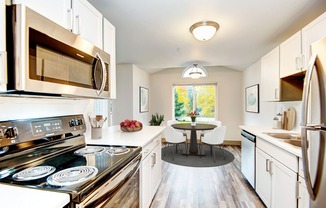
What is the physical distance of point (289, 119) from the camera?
2.62 m

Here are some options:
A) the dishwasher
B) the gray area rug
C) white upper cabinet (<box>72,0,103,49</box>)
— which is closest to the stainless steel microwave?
white upper cabinet (<box>72,0,103,49</box>)

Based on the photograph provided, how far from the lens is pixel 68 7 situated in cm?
123

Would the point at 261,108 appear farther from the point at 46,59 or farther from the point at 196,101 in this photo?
the point at 46,59

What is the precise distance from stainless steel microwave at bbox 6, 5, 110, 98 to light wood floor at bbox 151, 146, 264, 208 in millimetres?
1816

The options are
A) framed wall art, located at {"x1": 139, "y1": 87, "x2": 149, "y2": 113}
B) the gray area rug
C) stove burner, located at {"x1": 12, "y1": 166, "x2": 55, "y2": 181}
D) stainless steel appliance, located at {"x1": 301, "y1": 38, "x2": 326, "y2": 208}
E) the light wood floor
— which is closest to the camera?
stove burner, located at {"x1": 12, "y1": 166, "x2": 55, "y2": 181}

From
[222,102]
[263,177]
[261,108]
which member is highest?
[222,102]

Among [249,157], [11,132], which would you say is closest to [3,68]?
[11,132]

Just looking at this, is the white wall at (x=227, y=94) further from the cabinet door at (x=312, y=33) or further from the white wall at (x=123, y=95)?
the cabinet door at (x=312, y=33)

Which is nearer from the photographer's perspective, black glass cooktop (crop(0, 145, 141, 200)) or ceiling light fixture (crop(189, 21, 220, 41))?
black glass cooktop (crop(0, 145, 141, 200))

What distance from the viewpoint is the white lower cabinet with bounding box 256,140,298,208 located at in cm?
158

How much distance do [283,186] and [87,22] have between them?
2.28 metres

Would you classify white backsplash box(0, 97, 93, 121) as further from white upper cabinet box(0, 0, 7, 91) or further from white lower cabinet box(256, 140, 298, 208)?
white lower cabinet box(256, 140, 298, 208)

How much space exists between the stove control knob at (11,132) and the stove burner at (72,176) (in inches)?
14.7

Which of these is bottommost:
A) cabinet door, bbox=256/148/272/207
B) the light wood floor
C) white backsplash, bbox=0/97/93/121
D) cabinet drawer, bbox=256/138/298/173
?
the light wood floor
